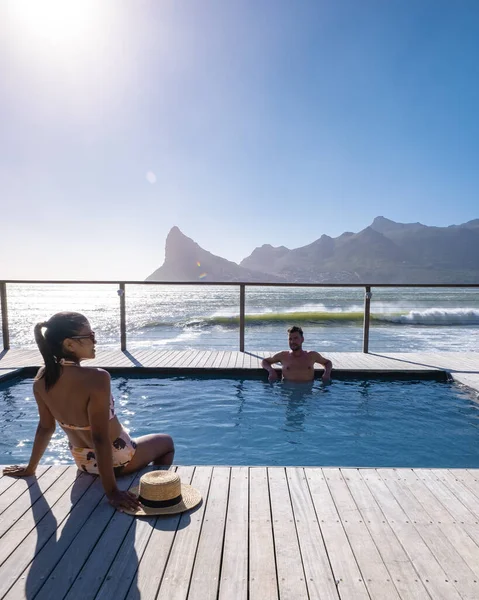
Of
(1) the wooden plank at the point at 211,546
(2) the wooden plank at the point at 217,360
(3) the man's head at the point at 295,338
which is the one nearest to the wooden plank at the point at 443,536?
(1) the wooden plank at the point at 211,546

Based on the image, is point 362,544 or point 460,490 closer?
point 362,544

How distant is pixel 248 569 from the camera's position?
4.98 feet

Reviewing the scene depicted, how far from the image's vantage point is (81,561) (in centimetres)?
155

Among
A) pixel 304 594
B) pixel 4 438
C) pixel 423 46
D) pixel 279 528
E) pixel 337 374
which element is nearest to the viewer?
pixel 304 594

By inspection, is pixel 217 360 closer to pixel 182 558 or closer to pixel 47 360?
pixel 47 360

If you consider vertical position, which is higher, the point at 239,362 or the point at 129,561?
the point at 129,561

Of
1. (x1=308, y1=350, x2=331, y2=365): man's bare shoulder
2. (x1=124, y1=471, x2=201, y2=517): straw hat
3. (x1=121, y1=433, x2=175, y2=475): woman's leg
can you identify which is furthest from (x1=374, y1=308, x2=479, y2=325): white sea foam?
(x1=124, y1=471, x2=201, y2=517): straw hat

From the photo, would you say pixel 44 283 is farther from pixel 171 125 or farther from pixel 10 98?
pixel 171 125

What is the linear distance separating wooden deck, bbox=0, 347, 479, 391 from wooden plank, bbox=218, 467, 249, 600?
3.26m

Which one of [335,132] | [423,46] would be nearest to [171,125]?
[335,132]

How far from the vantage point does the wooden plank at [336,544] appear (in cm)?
143

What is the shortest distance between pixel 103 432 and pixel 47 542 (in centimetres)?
46

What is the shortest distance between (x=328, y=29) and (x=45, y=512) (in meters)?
8.77

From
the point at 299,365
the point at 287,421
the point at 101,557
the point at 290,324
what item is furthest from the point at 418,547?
the point at 290,324
